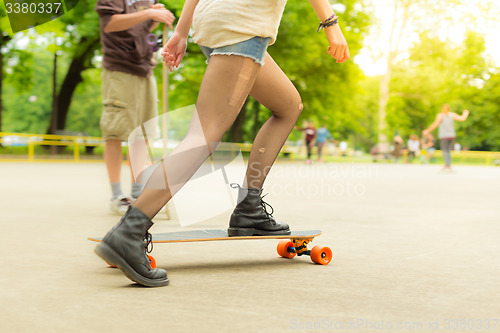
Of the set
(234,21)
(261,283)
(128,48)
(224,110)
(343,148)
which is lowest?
(261,283)

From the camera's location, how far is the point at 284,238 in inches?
126

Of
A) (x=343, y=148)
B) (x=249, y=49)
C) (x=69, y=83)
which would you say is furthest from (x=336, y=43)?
(x=343, y=148)

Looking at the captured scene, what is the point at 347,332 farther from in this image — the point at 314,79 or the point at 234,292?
the point at 314,79

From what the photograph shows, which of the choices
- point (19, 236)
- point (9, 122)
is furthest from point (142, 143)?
point (9, 122)

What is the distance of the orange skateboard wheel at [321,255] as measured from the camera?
3.20 m

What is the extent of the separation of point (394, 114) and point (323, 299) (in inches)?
1480

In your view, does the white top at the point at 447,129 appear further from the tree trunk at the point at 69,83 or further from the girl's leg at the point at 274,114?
the girl's leg at the point at 274,114

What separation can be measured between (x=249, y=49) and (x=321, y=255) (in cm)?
115

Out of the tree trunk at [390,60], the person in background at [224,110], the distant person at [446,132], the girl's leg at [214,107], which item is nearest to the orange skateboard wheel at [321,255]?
the person in background at [224,110]

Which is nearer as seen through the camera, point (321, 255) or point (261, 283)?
point (261, 283)

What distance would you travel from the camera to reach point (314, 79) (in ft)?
95.0

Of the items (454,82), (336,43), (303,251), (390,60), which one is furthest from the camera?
(454,82)

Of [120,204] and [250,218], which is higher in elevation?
[250,218]

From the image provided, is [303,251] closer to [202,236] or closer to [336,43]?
[202,236]
